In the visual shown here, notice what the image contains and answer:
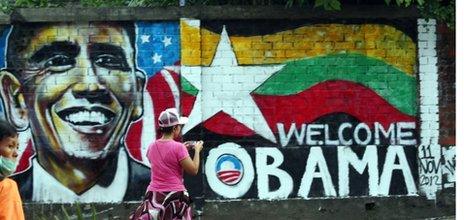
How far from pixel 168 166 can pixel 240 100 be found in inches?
85.8

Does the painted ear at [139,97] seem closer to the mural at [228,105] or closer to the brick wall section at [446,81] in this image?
the mural at [228,105]

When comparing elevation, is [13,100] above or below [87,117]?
above

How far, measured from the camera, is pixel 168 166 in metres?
5.10

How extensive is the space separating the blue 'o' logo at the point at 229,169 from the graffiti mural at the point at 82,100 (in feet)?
2.73

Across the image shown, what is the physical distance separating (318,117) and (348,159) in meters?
0.57

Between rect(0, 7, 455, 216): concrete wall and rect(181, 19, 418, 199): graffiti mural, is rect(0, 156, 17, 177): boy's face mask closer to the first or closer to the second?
rect(0, 7, 455, 216): concrete wall

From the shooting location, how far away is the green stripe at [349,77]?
714 centimetres

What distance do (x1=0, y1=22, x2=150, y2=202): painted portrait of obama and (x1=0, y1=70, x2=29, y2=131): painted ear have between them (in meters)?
0.01

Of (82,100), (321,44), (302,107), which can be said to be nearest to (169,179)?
(82,100)

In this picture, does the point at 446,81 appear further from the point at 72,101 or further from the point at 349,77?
the point at 72,101

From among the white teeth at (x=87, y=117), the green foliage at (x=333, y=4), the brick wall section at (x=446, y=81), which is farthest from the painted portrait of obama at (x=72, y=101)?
the brick wall section at (x=446, y=81)
